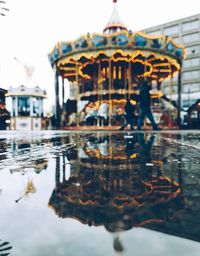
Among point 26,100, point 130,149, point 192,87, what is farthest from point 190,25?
point 130,149

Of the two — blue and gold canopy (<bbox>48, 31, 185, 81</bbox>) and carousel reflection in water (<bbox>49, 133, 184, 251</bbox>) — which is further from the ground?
blue and gold canopy (<bbox>48, 31, 185, 81</bbox>)

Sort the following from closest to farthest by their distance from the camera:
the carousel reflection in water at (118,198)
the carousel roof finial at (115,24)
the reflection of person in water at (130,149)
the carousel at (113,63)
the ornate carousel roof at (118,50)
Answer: the carousel reflection in water at (118,198), the reflection of person in water at (130,149), the ornate carousel roof at (118,50), the carousel at (113,63), the carousel roof finial at (115,24)

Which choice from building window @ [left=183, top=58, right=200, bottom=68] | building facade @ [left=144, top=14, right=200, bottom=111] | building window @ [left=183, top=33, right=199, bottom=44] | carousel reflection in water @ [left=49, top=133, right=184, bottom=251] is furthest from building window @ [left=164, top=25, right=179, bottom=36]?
carousel reflection in water @ [left=49, top=133, right=184, bottom=251]

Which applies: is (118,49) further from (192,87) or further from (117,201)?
(192,87)

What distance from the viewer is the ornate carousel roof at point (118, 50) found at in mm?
17812

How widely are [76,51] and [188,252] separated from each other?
18.9 meters

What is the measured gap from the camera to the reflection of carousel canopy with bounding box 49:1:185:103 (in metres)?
17.9

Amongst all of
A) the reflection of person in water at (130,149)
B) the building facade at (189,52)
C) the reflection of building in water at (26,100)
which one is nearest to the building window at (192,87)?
the building facade at (189,52)

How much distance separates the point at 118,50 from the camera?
59.7 feet

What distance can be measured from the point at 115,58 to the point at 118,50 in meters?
1.94

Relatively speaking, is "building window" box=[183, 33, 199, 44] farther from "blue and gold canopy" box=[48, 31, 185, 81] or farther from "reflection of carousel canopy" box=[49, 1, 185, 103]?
"blue and gold canopy" box=[48, 31, 185, 81]

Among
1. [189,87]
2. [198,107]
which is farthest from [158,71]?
[189,87]

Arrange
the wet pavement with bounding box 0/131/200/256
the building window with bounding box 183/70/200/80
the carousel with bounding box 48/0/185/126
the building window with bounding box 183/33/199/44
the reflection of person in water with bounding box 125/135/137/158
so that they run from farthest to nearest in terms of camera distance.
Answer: the building window with bounding box 183/33/199/44, the building window with bounding box 183/70/200/80, the carousel with bounding box 48/0/185/126, the reflection of person in water with bounding box 125/135/137/158, the wet pavement with bounding box 0/131/200/256

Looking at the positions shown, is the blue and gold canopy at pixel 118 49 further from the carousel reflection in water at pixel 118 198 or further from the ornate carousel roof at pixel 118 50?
the carousel reflection in water at pixel 118 198
